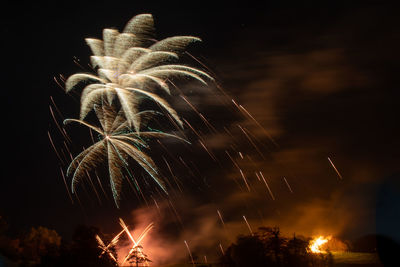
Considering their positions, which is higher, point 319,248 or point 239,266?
point 319,248

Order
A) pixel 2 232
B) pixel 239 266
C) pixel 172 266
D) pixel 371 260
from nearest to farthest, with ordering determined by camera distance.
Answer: pixel 371 260
pixel 239 266
pixel 2 232
pixel 172 266

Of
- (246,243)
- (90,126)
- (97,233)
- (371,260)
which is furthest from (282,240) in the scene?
(90,126)

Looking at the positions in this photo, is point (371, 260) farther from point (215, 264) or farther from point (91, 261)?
point (91, 261)

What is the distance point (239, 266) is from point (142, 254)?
37.9 ft

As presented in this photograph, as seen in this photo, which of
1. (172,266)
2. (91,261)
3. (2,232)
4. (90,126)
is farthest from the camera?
(172,266)

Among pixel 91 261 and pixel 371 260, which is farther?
pixel 91 261

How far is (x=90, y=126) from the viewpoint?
24.0 m

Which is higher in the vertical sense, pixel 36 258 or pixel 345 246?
pixel 345 246

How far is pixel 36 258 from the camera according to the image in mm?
49781

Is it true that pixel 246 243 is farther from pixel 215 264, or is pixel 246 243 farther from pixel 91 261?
pixel 91 261

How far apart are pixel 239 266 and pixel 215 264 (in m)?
6.03

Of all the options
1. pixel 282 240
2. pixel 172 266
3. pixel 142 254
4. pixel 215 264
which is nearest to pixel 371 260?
pixel 282 240

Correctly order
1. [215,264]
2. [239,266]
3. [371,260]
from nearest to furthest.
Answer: [371,260], [239,266], [215,264]

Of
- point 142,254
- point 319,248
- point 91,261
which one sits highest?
point 319,248
